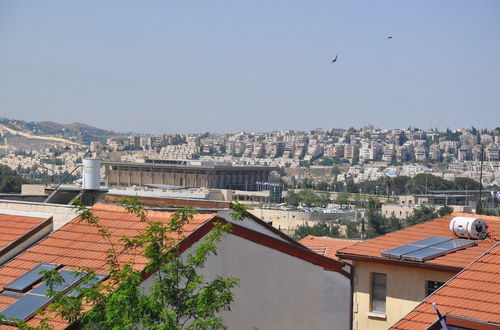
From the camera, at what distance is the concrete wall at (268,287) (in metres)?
14.1

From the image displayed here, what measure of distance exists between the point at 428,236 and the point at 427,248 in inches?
70.6

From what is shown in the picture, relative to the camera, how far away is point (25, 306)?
12742 mm

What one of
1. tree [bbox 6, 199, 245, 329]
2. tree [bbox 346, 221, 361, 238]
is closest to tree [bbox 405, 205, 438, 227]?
tree [bbox 346, 221, 361, 238]

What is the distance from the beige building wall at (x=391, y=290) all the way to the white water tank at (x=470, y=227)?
5.11 ft

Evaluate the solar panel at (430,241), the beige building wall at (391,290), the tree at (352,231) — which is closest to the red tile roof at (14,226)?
the beige building wall at (391,290)

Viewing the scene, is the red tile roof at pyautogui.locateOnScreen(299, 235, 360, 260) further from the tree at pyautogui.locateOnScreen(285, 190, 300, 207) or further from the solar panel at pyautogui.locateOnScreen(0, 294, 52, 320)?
the tree at pyautogui.locateOnScreen(285, 190, 300, 207)

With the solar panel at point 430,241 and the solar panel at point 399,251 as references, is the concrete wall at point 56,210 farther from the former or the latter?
the solar panel at point 430,241

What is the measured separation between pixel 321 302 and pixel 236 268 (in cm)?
238

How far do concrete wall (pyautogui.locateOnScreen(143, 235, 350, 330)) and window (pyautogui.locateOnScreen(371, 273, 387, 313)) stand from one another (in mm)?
1583

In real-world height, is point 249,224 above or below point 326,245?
above

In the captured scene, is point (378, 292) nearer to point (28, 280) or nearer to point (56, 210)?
point (56, 210)

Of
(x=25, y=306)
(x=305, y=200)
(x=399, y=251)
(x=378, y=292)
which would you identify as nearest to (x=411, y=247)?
(x=399, y=251)

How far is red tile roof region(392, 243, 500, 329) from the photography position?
42.4ft

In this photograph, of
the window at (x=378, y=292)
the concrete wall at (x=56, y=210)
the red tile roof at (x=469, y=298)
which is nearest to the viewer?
the red tile roof at (x=469, y=298)
